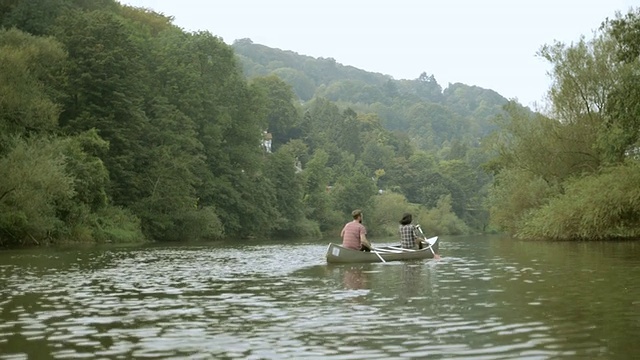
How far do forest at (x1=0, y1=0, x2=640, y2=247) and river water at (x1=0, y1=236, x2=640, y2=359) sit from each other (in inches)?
750

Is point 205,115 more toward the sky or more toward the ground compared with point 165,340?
more toward the sky

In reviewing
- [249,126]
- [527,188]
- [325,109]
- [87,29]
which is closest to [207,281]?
[527,188]

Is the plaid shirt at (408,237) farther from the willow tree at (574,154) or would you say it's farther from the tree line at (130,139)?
the tree line at (130,139)

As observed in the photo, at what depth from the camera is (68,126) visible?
2378 inches

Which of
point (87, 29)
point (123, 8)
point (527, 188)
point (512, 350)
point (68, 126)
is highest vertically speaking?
point (123, 8)

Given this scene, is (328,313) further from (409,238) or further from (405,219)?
(409,238)

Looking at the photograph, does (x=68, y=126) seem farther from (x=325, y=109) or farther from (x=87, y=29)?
(x=325, y=109)

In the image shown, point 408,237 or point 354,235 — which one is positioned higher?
point 354,235

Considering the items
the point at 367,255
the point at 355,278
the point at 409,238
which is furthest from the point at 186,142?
the point at 355,278

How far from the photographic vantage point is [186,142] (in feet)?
243

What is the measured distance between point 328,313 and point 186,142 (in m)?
60.0

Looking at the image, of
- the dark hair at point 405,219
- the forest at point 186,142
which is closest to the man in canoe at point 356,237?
the dark hair at point 405,219

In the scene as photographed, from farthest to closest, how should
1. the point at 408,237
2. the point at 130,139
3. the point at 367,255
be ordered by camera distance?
the point at 130,139 → the point at 408,237 → the point at 367,255

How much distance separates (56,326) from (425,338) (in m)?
5.98
